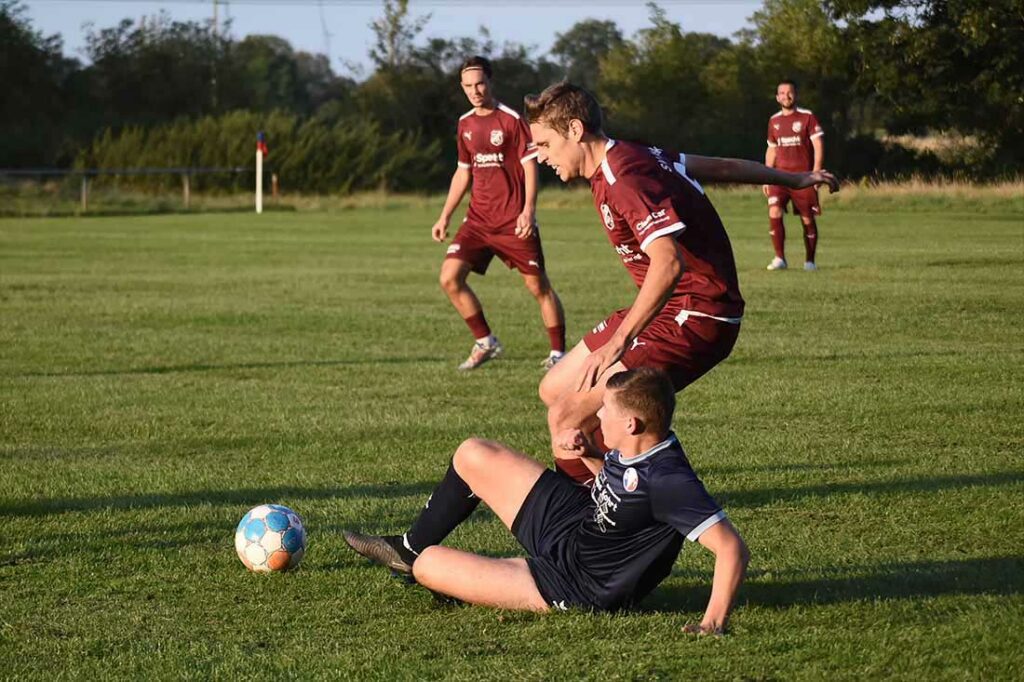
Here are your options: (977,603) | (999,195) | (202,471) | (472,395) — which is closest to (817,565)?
(977,603)

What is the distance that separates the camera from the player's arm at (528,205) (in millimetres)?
11344

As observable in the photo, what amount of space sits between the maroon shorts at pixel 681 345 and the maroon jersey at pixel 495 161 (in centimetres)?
601

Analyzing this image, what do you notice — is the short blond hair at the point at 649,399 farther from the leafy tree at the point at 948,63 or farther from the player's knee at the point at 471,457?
the leafy tree at the point at 948,63

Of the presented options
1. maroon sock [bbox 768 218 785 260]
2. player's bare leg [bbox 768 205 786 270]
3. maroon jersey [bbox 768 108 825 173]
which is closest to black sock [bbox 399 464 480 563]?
player's bare leg [bbox 768 205 786 270]

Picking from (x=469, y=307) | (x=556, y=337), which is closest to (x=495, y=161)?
(x=469, y=307)

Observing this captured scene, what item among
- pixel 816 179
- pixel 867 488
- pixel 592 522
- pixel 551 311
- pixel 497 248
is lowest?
pixel 867 488

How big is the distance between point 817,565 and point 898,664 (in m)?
1.20

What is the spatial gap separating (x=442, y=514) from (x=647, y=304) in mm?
1154

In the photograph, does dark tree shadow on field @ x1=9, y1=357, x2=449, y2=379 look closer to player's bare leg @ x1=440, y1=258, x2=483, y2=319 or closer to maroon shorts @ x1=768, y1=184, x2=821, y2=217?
player's bare leg @ x1=440, y1=258, x2=483, y2=319

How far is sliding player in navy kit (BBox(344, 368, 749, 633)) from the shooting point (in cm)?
447

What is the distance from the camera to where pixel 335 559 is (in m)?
5.71

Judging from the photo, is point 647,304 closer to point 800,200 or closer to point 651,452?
point 651,452

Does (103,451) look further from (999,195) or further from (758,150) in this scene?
(758,150)

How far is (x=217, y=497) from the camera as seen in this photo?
22.3ft
